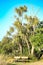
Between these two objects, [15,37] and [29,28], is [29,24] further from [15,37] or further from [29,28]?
[15,37]

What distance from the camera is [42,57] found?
3809 centimetres

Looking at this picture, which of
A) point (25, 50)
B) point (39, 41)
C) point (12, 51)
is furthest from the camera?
point (12, 51)

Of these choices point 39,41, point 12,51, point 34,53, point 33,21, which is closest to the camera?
point 39,41

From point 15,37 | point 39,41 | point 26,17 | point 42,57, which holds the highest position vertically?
point 26,17

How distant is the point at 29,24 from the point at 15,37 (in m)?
7.37

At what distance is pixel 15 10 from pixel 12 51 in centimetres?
1225

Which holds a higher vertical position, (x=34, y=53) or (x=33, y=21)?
(x=33, y=21)

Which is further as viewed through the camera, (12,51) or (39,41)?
(12,51)

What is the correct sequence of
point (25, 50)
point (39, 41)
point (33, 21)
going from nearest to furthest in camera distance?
point (39, 41) < point (33, 21) < point (25, 50)

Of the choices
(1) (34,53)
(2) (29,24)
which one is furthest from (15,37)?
(1) (34,53)

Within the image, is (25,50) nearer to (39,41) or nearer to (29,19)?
(29,19)

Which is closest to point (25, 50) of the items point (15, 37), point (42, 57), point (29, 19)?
point (15, 37)

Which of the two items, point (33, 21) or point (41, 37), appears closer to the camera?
point (41, 37)

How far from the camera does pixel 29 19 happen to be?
154ft
